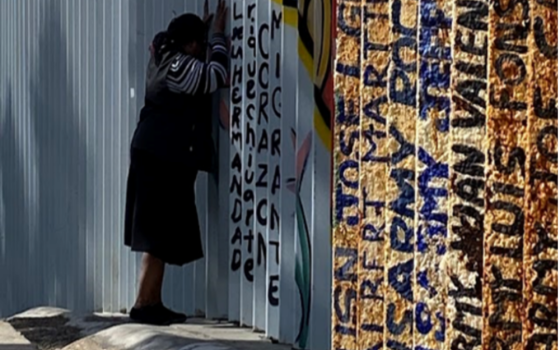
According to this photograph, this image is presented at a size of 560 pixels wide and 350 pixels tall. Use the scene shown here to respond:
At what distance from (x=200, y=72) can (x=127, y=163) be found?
149 cm

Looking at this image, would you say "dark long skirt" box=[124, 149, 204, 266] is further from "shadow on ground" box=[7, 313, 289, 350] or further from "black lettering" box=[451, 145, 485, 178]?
"black lettering" box=[451, 145, 485, 178]

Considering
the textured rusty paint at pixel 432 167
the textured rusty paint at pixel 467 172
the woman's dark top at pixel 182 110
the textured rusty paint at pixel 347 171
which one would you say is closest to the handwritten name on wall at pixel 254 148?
the woman's dark top at pixel 182 110

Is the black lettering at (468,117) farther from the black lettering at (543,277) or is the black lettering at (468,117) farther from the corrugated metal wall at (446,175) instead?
the black lettering at (543,277)

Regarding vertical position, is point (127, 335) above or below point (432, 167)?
below

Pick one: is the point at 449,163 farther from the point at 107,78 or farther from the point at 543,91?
the point at 107,78

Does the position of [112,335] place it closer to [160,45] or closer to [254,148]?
[254,148]

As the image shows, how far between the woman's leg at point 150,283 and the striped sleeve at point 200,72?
1.02 meters

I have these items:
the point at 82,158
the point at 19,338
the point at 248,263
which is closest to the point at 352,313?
the point at 248,263

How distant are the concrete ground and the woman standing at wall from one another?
27 centimetres

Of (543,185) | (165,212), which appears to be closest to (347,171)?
(543,185)

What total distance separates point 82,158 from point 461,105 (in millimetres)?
6449

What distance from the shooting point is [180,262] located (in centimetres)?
797

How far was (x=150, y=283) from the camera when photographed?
26.7ft

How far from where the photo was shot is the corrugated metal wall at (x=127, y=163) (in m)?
6.81
